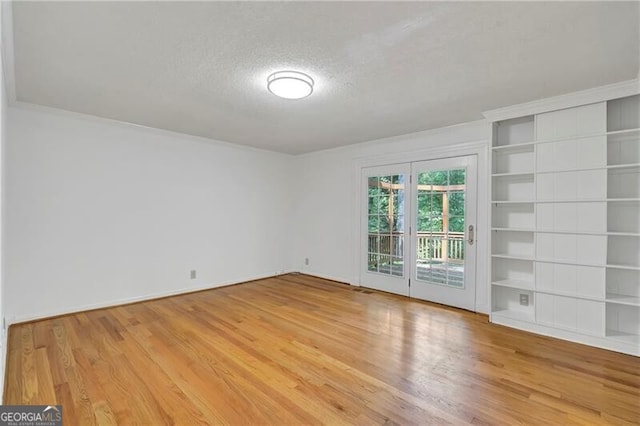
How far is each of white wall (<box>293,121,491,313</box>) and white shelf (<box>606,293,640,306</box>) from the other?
1.13m

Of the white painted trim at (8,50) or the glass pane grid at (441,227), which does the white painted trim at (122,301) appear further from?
the glass pane grid at (441,227)

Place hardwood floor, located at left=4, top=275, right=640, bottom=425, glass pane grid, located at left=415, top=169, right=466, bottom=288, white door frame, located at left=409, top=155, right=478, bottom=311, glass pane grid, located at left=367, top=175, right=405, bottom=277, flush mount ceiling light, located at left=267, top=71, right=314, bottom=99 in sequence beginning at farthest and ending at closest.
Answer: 1. glass pane grid, located at left=367, top=175, right=405, bottom=277
2. glass pane grid, located at left=415, top=169, right=466, bottom=288
3. white door frame, located at left=409, top=155, right=478, bottom=311
4. flush mount ceiling light, located at left=267, top=71, right=314, bottom=99
5. hardwood floor, located at left=4, top=275, right=640, bottom=425

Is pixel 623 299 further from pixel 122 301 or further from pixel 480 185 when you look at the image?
pixel 122 301

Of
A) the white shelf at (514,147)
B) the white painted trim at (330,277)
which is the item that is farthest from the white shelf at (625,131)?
the white painted trim at (330,277)

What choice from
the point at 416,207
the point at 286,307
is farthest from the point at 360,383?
the point at 416,207

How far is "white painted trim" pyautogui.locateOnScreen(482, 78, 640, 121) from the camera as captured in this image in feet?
8.82

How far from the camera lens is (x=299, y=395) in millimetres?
2068

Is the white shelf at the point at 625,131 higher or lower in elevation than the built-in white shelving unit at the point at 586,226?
higher

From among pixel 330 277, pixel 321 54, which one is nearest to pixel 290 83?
pixel 321 54

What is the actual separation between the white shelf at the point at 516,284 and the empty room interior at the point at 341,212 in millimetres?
53

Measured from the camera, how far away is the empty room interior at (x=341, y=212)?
191 centimetres

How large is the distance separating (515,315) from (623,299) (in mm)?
934

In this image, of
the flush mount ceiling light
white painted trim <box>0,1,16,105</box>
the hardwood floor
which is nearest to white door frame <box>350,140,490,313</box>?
the hardwood floor

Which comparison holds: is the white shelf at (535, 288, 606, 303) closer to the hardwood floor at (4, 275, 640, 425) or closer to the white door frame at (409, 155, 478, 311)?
the hardwood floor at (4, 275, 640, 425)
